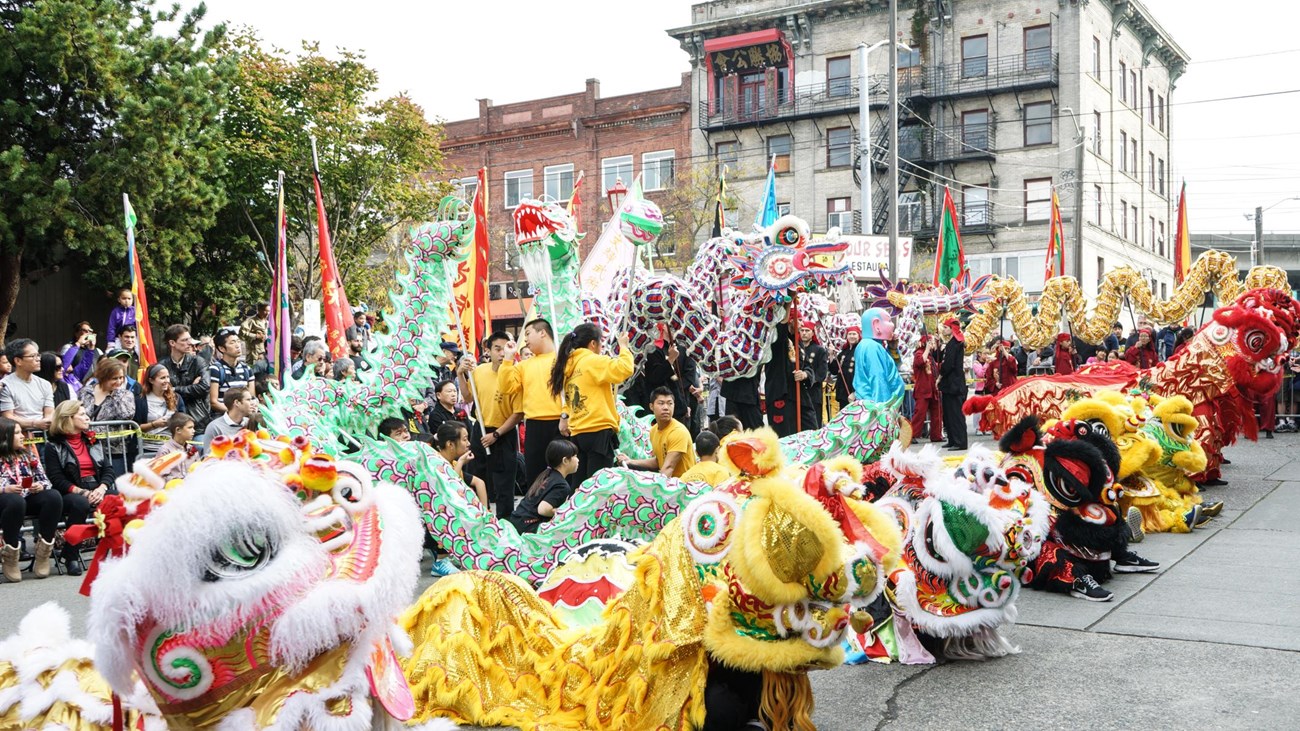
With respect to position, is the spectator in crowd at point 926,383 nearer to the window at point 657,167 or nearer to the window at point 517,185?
the window at point 657,167

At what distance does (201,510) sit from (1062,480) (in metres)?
4.80

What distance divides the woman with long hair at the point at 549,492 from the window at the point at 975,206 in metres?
29.9

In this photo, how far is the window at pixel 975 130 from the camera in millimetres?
34688

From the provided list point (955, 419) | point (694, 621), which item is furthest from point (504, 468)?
point (955, 419)

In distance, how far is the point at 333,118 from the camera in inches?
850

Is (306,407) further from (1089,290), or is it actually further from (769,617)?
(1089,290)

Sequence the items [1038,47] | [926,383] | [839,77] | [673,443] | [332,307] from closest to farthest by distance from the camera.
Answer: [673,443] < [332,307] < [926,383] < [1038,47] < [839,77]

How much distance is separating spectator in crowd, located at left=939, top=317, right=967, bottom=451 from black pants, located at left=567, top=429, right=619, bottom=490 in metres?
7.68

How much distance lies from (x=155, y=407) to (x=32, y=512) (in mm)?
1508

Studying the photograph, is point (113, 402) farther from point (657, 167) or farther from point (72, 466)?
point (657, 167)

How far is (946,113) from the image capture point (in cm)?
3531

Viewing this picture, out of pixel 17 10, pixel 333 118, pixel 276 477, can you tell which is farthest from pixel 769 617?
pixel 333 118

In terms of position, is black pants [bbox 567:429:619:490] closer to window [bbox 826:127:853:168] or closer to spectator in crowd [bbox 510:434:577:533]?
spectator in crowd [bbox 510:434:577:533]

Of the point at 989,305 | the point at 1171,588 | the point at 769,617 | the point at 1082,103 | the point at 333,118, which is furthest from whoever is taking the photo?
the point at 1082,103
